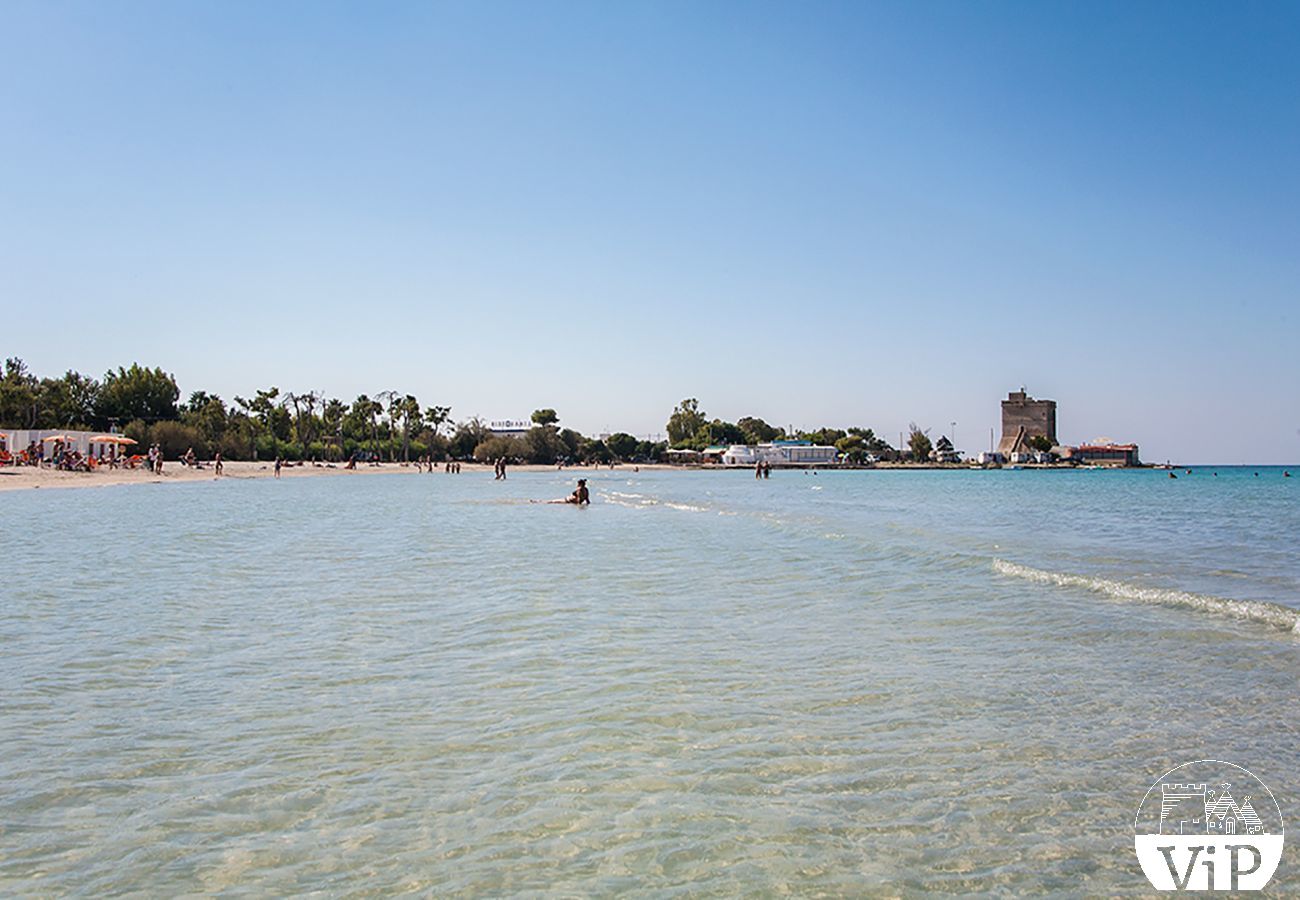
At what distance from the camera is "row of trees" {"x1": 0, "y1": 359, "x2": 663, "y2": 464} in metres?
90.6

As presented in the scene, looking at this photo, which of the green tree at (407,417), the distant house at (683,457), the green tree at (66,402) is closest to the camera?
the green tree at (66,402)

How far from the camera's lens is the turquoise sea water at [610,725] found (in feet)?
14.3

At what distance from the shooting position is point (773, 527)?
96.3 ft

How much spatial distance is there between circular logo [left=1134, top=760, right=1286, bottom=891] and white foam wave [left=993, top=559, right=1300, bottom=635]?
695 cm

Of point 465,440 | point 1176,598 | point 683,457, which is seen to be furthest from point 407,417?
point 1176,598

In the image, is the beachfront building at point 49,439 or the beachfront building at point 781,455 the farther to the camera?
Result: the beachfront building at point 781,455

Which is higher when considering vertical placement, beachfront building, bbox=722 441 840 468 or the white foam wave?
beachfront building, bbox=722 441 840 468

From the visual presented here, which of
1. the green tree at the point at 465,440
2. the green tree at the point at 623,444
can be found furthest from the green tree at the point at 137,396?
the green tree at the point at 623,444

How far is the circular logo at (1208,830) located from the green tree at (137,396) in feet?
351

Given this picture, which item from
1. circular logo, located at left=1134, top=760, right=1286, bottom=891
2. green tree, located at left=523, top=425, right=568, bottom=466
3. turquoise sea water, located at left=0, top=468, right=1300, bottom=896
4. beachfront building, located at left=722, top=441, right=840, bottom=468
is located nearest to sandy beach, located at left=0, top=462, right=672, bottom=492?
turquoise sea water, located at left=0, top=468, right=1300, bottom=896

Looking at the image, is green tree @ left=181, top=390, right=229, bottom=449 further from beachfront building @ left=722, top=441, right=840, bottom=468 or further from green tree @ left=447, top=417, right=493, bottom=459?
beachfront building @ left=722, top=441, right=840, bottom=468

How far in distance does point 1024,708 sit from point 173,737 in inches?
247

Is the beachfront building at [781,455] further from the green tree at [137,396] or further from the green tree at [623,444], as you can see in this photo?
the green tree at [137,396]

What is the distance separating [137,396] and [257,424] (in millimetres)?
22898
